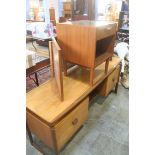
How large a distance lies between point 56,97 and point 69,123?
0.74ft

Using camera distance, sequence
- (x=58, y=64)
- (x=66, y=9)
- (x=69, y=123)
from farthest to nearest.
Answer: (x=66, y=9) < (x=69, y=123) < (x=58, y=64)

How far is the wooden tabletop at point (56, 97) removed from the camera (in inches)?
39.7

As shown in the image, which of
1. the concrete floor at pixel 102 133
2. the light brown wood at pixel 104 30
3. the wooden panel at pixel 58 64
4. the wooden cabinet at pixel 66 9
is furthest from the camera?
the wooden cabinet at pixel 66 9

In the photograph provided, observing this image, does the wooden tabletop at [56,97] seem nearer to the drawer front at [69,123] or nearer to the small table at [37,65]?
the drawer front at [69,123]

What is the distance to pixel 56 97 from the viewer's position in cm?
115

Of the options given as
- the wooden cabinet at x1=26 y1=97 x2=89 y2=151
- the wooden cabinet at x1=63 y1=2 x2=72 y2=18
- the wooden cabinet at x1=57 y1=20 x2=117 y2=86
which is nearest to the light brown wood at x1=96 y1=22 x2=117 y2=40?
the wooden cabinet at x1=57 y1=20 x2=117 y2=86

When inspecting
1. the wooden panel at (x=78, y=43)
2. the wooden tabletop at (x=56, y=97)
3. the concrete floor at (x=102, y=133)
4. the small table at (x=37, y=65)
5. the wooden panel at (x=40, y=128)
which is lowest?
the concrete floor at (x=102, y=133)

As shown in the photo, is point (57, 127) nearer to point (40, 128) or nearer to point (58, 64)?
point (40, 128)

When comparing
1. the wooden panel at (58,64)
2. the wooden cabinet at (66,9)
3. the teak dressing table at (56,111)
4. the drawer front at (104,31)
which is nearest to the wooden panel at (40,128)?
the teak dressing table at (56,111)

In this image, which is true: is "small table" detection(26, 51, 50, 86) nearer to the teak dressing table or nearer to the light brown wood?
the teak dressing table

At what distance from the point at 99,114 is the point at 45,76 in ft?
4.07

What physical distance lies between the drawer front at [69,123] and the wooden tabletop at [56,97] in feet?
0.20

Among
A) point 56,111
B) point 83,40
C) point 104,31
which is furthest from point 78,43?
point 56,111

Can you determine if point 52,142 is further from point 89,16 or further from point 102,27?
point 89,16
